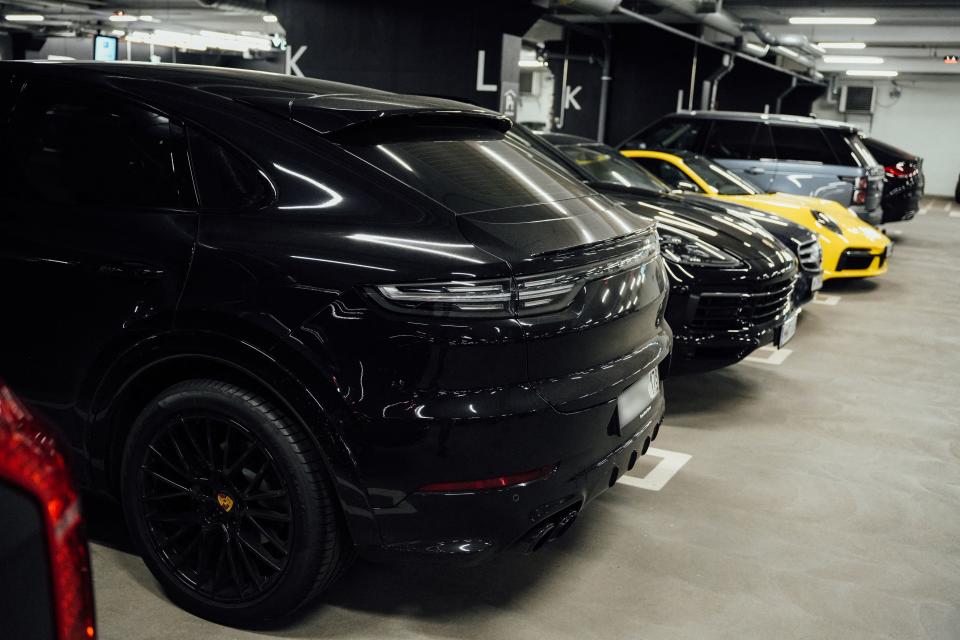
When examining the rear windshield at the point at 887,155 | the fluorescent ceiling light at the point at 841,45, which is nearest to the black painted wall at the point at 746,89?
the fluorescent ceiling light at the point at 841,45

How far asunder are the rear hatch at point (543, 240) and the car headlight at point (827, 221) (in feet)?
19.4

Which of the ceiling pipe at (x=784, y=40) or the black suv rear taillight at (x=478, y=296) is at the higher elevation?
the ceiling pipe at (x=784, y=40)

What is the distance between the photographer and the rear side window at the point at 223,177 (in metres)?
2.49

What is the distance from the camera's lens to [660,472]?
4027mm

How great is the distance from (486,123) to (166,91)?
3.35 feet

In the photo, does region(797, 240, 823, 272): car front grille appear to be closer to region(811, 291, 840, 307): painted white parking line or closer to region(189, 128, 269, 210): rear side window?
region(811, 291, 840, 307): painted white parking line

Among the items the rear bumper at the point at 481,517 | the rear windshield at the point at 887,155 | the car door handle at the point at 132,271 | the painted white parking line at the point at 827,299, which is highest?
the rear windshield at the point at 887,155

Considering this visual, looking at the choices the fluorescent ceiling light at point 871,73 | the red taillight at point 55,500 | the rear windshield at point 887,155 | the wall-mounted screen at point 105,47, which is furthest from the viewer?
the fluorescent ceiling light at point 871,73

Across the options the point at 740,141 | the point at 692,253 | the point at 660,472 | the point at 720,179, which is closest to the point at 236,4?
the point at 740,141

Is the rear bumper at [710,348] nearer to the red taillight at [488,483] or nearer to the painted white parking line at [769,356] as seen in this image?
the painted white parking line at [769,356]

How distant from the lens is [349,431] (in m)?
2.29

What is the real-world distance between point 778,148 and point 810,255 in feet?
14.2

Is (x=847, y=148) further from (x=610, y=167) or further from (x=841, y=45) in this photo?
(x=841, y=45)

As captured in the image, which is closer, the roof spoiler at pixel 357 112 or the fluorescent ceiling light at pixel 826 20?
the roof spoiler at pixel 357 112
